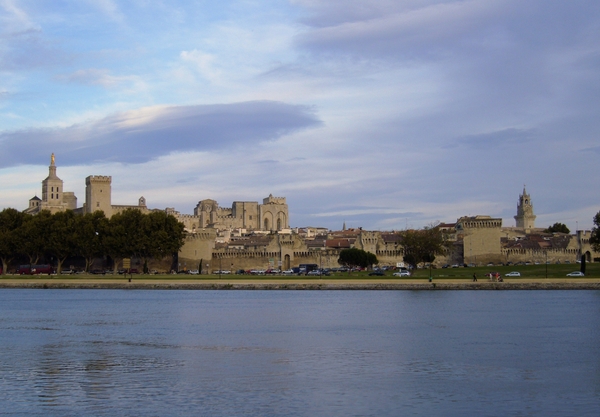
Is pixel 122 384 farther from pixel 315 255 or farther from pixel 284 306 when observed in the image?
pixel 315 255

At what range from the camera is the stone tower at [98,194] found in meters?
106

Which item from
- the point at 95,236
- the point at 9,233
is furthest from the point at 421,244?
the point at 9,233

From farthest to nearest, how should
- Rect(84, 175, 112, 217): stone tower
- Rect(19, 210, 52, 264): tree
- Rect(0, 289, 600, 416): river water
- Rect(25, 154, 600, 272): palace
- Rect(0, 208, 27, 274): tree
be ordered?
Rect(84, 175, 112, 217): stone tower → Rect(25, 154, 600, 272): palace → Rect(0, 208, 27, 274): tree → Rect(19, 210, 52, 264): tree → Rect(0, 289, 600, 416): river water

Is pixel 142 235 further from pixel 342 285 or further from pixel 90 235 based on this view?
pixel 342 285

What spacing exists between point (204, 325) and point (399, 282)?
2815cm

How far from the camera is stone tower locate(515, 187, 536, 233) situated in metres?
148

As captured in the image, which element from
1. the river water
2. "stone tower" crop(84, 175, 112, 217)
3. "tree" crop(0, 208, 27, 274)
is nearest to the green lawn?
the river water

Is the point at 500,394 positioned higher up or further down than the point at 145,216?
further down

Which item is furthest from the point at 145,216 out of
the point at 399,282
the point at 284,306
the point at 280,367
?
the point at 280,367

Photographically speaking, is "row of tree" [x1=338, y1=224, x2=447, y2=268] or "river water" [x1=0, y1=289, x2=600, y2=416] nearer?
"river water" [x1=0, y1=289, x2=600, y2=416]

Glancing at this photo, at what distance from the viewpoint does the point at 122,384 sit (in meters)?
20.7

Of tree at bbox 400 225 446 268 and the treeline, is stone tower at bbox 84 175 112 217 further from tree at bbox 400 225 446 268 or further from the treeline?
tree at bbox 400 225 446 268

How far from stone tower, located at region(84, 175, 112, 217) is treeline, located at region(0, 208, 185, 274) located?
64.3 ft

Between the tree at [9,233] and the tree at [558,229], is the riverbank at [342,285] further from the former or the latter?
the tree at [558,229]
